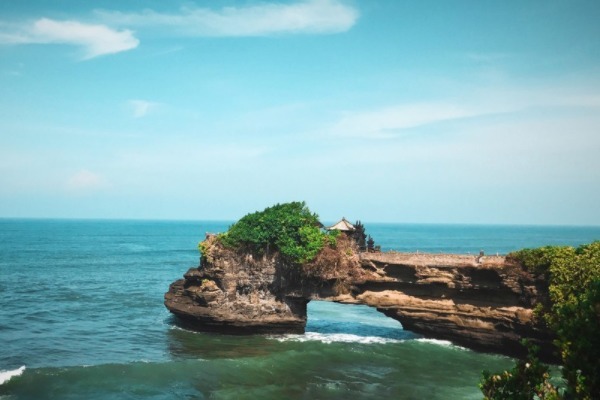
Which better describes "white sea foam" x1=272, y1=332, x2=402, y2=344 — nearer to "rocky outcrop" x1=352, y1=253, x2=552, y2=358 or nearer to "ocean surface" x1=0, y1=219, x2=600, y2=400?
"ocean surface" x1=0, y1=219, x2=600, y2=400

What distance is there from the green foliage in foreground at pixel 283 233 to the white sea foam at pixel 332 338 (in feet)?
16.8

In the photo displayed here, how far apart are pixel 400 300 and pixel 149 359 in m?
15.1

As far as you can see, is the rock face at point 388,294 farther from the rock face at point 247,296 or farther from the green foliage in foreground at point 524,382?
the green foliage in foreground at point 524,382

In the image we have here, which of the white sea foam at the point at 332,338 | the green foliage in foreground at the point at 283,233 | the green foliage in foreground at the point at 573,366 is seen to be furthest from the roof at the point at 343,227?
the green foliage in foreground at the point at 573,366

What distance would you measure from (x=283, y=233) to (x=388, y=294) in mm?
7583

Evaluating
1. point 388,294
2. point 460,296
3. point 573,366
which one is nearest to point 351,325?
point 388,294

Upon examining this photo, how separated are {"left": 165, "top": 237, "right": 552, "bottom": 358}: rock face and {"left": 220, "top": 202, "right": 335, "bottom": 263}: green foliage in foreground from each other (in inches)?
35.9

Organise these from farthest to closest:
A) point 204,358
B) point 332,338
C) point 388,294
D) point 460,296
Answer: point 332,338 < point 388,294 < point 460,296 < point 204,358

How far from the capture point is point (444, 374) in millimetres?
25016

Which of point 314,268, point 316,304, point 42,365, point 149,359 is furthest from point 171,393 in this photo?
point 316,304

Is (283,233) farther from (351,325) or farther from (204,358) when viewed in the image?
(351,325)

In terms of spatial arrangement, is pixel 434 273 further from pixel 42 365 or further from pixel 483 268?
pixel 42 365

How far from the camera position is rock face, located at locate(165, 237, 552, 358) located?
26.9 metres

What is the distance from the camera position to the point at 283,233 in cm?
3047
